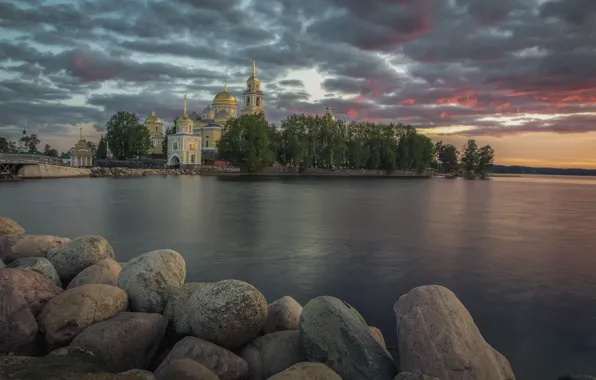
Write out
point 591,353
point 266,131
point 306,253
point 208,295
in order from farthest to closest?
point 266,131 < point 306,253 < point 591,353 < point 208,295

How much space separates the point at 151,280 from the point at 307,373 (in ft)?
13.0

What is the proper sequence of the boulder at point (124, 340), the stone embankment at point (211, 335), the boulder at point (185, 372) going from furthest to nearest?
the boulder at point (124, 340)
the stone embankment at point (211, 335)
the boulder at point (185, 372)

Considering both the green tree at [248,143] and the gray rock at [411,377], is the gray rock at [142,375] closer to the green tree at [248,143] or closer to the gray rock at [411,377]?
the gray rock at [411,377]

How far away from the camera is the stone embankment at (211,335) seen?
220 inches

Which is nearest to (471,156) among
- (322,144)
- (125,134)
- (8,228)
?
(322,144)

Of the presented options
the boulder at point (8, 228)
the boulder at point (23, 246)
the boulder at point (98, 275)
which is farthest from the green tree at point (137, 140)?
the boulder at point (98, 275)

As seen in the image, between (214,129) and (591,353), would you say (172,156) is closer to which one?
(214,129)

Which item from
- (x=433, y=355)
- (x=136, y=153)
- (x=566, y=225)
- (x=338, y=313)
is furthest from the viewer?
(x=136, y=153)

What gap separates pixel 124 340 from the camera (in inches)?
260

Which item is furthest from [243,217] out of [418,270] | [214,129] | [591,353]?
[214,129]

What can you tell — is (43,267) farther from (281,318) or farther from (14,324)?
(281,318)

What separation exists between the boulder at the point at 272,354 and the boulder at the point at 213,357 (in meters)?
0.24

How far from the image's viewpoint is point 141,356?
679cm

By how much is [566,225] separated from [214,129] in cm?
13587
